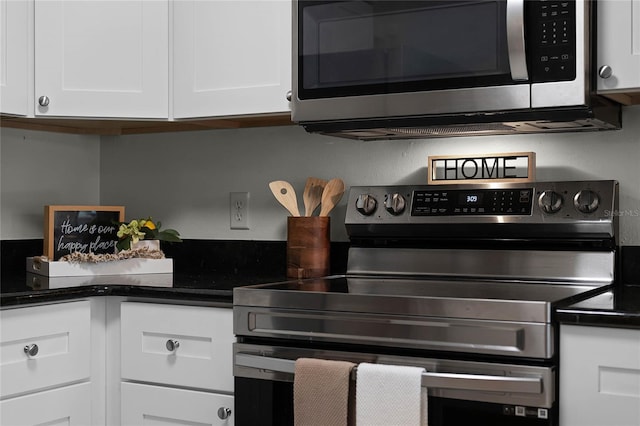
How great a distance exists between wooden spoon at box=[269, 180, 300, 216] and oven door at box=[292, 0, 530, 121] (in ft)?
1.01

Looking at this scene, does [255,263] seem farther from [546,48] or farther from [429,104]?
[546,48]

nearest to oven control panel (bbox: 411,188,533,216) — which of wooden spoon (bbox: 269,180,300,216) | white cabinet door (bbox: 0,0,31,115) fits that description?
wooden spoon (bbox: 269,180,300,216)

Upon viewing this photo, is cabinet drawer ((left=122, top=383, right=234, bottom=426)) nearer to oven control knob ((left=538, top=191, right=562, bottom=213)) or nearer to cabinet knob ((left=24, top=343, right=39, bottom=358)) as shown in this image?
cabinet knob ((left=24, top=343, right=39, bottom=358))

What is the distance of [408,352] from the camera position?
175 centimetres

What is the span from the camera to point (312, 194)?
7.93ft

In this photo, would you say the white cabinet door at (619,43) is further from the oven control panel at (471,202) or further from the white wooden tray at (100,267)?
the white wooden tray at (100,267)

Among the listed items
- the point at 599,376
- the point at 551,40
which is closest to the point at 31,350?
the point at 599,376

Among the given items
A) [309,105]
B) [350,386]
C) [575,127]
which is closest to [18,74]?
[309,105]

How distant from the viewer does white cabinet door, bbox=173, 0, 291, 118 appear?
2.25m

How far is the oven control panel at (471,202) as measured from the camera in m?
2.13

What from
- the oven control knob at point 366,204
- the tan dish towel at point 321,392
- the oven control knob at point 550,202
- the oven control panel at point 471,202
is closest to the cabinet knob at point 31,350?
the tan dish towel at point 321,392

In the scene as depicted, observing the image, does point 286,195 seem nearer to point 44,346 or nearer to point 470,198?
point 470,198

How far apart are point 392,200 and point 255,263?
57cm

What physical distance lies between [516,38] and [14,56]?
4.45 feet
